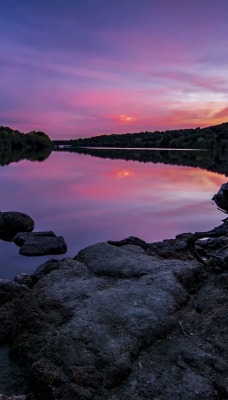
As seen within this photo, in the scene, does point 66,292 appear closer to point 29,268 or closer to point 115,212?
point 29,268

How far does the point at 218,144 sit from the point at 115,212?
112245 mm

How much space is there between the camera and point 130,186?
3969cm

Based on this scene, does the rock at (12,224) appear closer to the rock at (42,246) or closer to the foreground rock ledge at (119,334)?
the rock at (42,246)

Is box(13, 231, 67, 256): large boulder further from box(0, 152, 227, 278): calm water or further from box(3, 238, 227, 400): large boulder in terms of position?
box(3, 238, 227, 400): large boulder

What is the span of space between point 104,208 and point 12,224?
900cm

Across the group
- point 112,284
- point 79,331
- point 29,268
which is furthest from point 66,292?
point 29,268

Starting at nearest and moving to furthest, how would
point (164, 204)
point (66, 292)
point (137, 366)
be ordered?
point (137, 366), point (66, 292), point (164, 204)

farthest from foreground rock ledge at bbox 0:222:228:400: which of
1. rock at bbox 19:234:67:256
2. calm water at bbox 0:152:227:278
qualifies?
rock at bbox 19:234:67:256

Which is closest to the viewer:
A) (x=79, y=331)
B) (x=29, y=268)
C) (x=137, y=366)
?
(x=137, y=366)

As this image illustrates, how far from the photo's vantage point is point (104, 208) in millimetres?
26078

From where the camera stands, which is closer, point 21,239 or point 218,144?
point 21,239

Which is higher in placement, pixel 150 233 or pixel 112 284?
pixel 112 284

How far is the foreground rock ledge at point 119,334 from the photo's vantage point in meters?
5.02

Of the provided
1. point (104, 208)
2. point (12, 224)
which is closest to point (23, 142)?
point (104, 208)
